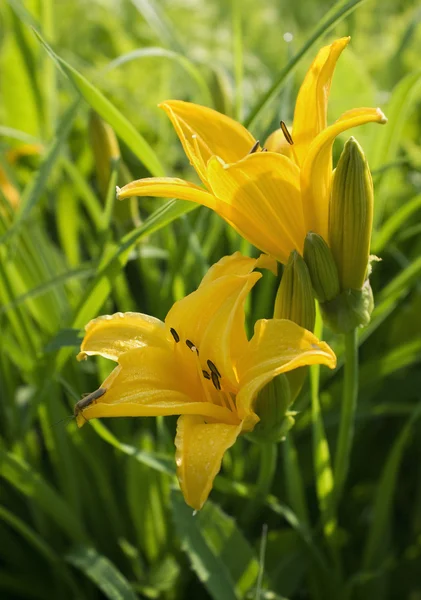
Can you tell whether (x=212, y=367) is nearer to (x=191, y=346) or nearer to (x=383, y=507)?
(x=191, y=346)

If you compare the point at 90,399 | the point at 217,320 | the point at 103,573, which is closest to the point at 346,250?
the point at 217,320

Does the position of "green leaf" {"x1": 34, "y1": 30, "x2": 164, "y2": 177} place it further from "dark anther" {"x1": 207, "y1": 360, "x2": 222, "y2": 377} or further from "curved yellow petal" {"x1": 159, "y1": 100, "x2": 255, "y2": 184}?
"dark anther" {"x1": 207, "y1": 360, "x2": 222, "y2": 377}

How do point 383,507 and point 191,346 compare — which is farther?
point 383,507

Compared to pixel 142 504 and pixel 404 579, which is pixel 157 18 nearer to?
pixel 142 504

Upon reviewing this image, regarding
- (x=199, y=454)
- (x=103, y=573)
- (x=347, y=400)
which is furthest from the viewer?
(x=103, y=573)

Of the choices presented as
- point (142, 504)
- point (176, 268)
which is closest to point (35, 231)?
point (176, 268)

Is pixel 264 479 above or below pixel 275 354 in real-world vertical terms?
below
